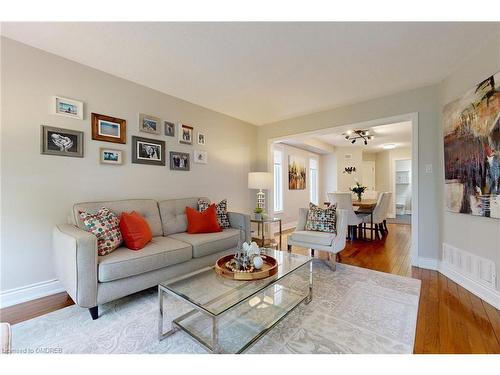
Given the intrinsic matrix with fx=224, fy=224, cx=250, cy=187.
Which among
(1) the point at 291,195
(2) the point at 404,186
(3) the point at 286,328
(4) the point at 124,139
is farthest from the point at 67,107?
(2) the point at 404,186

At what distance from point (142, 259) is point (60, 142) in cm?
149

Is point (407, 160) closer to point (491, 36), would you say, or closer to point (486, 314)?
point (491, 36)

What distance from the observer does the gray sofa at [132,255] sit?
1.70 m

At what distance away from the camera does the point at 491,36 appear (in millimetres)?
1984

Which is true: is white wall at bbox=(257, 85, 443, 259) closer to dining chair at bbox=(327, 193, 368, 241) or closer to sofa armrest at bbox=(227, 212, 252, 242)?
dining chair at bbox=(327, 193, 368, 241)

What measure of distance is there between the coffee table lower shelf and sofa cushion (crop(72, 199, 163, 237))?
3.82 ft

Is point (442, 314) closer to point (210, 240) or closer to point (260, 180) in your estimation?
point (210, 240)

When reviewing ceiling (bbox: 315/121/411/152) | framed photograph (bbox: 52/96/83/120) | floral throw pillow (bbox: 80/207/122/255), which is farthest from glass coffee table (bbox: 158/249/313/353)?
ceiling (bbox: 315/121/411/152)

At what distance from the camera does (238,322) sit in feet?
5.51

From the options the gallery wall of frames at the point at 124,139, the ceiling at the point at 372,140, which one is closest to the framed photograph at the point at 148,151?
the gallery wall of frames at the point at 124,139

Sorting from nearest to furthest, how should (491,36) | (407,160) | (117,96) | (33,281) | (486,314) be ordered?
1. (486,314)
2. (491,36)
3. (33,281)
4. (117,96)
5. (407,160)

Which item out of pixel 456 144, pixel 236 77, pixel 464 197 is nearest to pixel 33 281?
pixel 236 77

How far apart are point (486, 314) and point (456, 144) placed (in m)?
1.69

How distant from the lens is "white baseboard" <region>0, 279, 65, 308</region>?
1970 mm
